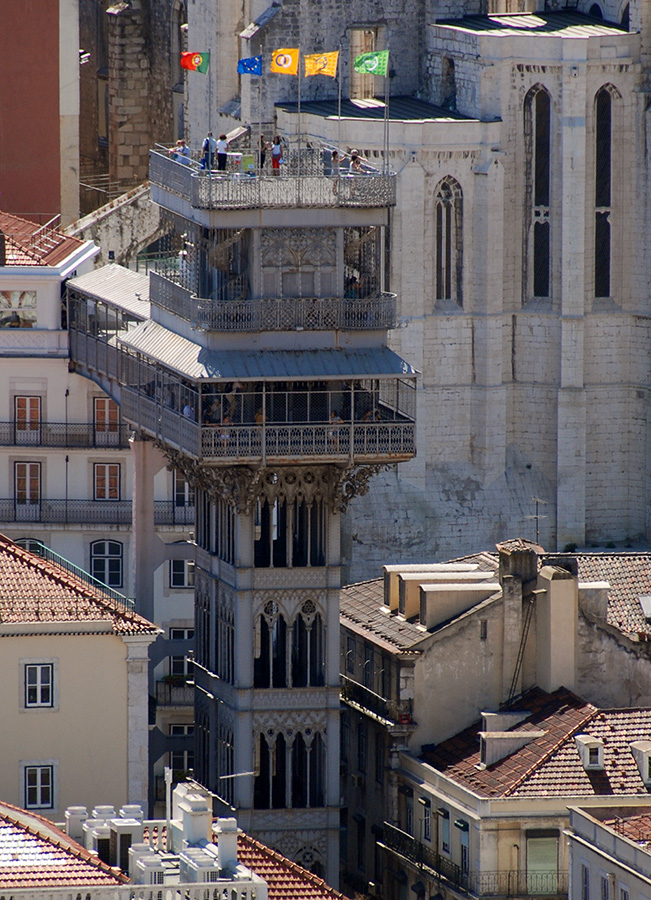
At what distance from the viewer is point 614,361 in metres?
143

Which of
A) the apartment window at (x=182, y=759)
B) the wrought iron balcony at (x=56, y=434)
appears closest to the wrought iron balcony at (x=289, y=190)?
the wrought iron balcony at (x=56, y=434)

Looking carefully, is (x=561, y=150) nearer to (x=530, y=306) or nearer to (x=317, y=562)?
(x=530, y=306)

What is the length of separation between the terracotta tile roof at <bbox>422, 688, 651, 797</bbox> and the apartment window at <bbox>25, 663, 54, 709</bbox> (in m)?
12.8

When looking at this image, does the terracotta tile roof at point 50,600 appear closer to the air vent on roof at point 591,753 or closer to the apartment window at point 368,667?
the apartment window at point 368,667

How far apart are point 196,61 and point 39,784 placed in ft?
163

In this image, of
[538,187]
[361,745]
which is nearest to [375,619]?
[361,745]

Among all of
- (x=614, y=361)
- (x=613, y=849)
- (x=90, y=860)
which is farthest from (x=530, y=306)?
(x=90, y=860)

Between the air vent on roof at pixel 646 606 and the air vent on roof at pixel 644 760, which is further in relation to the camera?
the air vent on roof at pixel 646 606

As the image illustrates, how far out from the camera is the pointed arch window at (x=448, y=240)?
140375 mm

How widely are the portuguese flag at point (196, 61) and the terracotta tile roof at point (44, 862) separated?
62.2 m

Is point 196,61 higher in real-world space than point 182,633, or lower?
higher

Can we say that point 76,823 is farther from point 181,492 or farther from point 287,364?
point 181,492

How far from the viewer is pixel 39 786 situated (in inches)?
4341

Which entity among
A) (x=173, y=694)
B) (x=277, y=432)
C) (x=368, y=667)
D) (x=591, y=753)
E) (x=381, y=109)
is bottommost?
(x=173, y=694)
